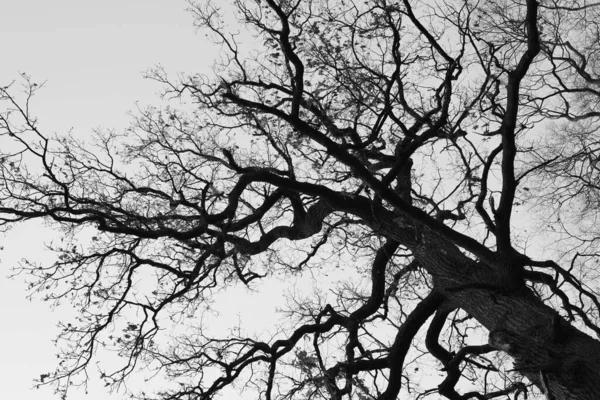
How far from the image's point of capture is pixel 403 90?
349 inches

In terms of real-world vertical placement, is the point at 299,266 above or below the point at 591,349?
above

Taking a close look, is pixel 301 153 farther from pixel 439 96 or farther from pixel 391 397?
pixel 391 397

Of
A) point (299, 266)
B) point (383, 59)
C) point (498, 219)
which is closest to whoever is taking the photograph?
point (498, 219)

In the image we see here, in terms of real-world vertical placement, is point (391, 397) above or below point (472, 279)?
below

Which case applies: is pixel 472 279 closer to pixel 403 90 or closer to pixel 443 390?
pixel 443 390

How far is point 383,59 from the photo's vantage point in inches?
334

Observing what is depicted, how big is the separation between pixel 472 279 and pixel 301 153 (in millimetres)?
3036

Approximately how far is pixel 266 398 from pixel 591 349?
4.33 metres

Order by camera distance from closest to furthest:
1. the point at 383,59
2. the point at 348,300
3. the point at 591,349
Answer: the point at 591,349
the point at 383,59
the point at 348,300

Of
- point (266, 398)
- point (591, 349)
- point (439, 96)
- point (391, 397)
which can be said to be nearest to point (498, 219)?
point (591, 349)

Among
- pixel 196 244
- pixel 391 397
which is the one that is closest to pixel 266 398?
pixel 391 397

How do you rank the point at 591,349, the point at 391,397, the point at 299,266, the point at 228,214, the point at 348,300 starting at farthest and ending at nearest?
the point at 299,266 → the point at 348,300 → the point at 391,397 → the point at 228,214 → the point at 591,349

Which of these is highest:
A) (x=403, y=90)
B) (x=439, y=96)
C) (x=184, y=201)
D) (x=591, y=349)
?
(x=403, y=90)

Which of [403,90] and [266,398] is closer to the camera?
[266,398]
